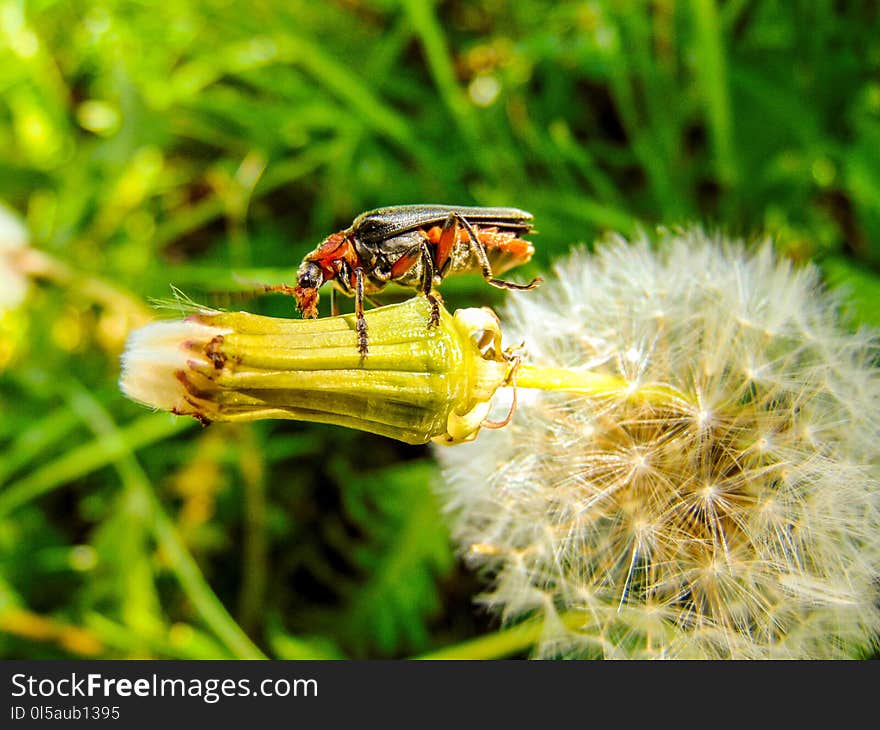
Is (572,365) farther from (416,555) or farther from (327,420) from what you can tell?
(416,555)

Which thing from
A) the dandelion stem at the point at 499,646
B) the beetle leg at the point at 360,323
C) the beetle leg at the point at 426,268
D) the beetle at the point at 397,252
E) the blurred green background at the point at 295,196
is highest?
the blurred green background at the point at 295,196

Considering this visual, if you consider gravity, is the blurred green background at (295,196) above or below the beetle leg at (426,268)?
above

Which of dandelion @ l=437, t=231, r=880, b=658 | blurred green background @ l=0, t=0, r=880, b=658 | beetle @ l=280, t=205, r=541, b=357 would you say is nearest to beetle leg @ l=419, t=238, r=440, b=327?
beetle @ l=280, t=205, r=541, b=357

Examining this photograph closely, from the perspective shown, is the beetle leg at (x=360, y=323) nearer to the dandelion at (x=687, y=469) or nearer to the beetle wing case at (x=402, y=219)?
the beetle wing case at (x=402, y=219)

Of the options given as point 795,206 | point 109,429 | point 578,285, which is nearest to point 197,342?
point 578,285

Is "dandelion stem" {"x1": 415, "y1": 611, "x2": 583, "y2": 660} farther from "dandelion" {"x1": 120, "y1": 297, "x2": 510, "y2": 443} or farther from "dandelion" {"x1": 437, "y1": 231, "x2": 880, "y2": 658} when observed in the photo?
"dandelion" {"x1": 120, "y1": 297, "x2": 510, "y2": 443}

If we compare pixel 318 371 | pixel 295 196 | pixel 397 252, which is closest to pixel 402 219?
pixel 397 252

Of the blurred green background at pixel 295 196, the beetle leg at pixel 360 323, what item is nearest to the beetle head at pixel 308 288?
the beetle leg at pixel 360 323

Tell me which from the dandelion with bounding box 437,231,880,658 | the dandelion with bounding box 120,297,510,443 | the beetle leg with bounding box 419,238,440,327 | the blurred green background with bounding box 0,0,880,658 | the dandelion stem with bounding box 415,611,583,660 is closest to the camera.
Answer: the dandelion with bounding box 120,297,510,443
